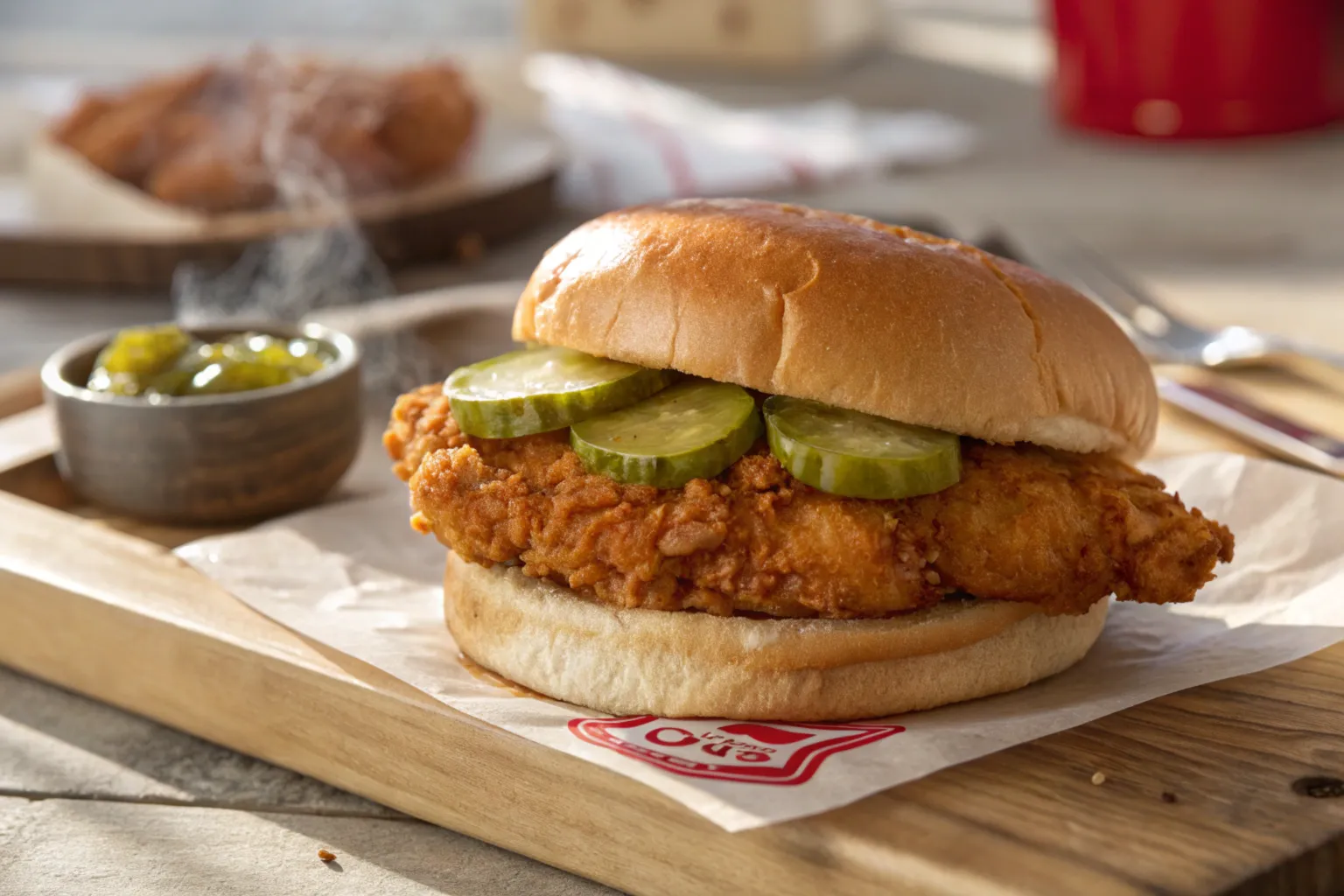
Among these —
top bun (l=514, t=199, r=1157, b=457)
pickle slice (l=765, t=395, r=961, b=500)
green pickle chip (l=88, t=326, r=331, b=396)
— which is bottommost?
green pickle chip (l=88, t=326, r=331, b=396)

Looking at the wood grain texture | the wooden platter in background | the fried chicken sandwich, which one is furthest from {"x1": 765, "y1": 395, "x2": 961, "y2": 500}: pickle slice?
the wooden platter in background

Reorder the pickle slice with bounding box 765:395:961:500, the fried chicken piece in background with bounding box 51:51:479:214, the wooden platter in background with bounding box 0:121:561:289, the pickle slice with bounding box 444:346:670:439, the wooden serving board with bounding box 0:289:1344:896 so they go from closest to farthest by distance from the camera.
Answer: the wooden serving board with bounding box 0:289:1344:896, the pickle slice with bounding box 765:395:961:500, the pickle slice with bounding box 444:346:670:439, the wooden platter in background with bounding box 0:121:561:289, the fried chicken piece in background with bounding box 51:51:479:214

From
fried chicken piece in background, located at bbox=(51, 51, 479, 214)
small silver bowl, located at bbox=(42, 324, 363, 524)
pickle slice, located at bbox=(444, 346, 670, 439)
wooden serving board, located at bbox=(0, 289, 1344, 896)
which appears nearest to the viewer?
wooden serving board, located at bbox=(0, 289, 1344, 896)

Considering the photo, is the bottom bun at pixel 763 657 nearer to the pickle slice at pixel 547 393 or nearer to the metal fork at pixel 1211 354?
the pickle slice at pixel 547 393

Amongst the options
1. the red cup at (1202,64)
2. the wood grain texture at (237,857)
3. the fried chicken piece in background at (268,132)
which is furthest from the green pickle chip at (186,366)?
the red cup at (1202,64)

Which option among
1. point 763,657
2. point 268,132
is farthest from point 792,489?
point 268,132

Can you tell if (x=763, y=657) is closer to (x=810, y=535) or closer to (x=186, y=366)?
(x=810, y=535)

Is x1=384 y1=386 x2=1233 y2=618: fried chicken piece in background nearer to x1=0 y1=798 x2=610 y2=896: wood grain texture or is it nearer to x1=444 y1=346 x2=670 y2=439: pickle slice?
x1=444 y1=346 x2=670 y2=439: pickle slice
